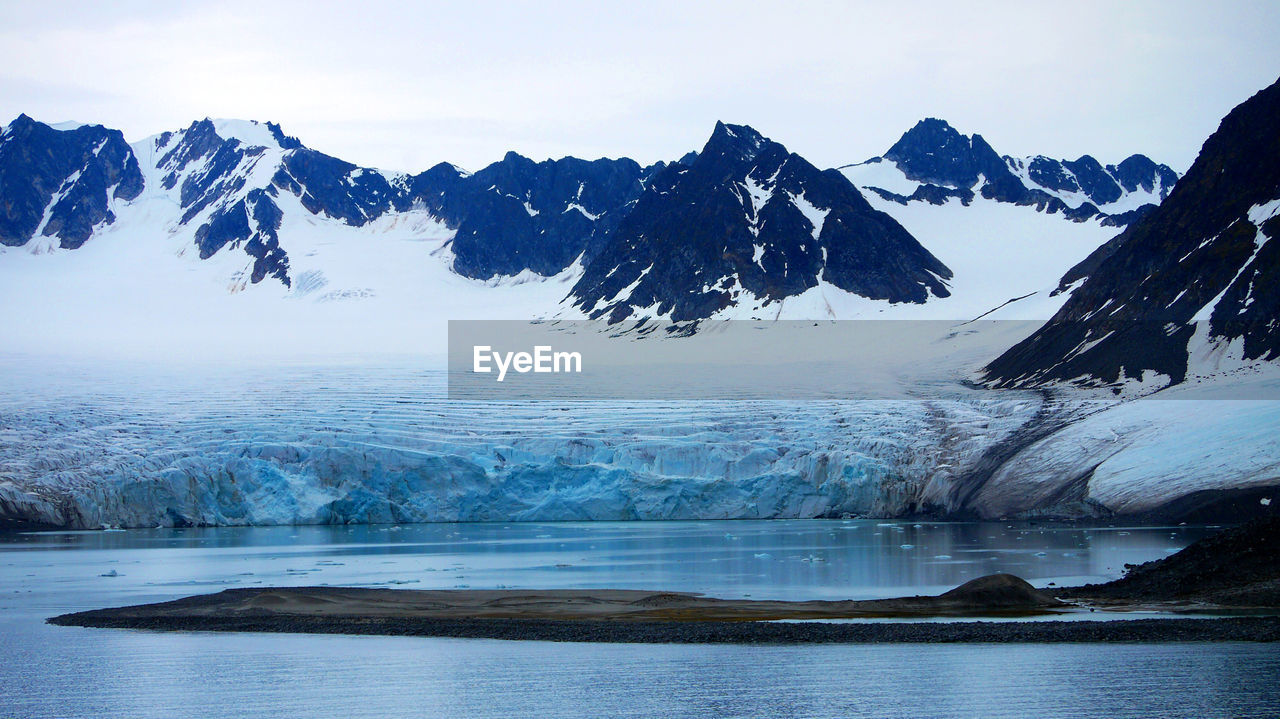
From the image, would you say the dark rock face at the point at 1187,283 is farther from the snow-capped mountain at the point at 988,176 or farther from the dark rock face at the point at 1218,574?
the snow-capped mountain at the point at 988,176

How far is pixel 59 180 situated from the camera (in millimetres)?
151000

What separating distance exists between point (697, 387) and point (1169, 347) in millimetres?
23405

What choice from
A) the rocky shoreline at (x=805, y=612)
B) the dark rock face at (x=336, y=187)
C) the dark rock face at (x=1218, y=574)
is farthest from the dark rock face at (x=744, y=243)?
the rocky shoreline at (x=805, y=612)

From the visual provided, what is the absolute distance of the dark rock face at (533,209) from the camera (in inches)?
5733

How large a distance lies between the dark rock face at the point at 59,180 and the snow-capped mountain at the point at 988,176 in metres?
88.4

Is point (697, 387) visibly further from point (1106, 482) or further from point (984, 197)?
point (984, 197)

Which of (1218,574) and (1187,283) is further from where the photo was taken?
(1187,283)

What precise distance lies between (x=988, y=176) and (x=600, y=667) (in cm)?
13171

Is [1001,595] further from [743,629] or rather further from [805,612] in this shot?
[743,629]

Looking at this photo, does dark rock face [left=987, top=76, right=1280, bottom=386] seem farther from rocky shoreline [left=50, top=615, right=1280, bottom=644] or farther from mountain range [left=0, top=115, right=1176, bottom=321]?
rocky shoreline [left=50, top=615, right=1280, bottom=644]

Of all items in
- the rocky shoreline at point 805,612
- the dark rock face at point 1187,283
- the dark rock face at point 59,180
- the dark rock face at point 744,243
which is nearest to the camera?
the rocky shoreline at point 805,612

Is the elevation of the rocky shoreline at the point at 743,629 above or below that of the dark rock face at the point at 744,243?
below

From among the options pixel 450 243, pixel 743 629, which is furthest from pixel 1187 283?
pixel 450 243

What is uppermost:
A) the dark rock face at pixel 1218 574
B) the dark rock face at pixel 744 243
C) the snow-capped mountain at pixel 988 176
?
the snow-capped mountain at pixel 988 176
